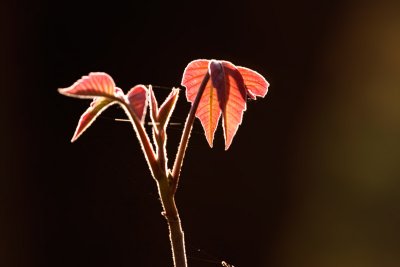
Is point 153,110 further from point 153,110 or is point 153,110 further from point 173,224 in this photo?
point 173,224

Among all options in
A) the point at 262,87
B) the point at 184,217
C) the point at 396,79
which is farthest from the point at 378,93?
the point at 262,87

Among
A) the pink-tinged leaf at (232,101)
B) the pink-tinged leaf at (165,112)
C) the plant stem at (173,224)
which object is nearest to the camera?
the plant stem at (173,224)

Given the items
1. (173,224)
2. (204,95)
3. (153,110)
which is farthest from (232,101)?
(173,224)

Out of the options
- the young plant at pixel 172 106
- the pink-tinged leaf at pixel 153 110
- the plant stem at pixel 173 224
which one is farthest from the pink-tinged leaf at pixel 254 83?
the plant stem at pixel 173 224

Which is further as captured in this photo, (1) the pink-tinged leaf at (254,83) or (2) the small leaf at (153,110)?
(1) the pink-tinged leaf at (254,83)

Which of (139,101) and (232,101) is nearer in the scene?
(139,101)

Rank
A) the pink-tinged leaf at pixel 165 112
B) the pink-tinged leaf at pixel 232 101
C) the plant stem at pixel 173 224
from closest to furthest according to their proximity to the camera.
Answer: the plant stem at pixel 173 224
the pink-tinged leaf at pixel 165 112
the pink-tinged leaf at pixel 232 101

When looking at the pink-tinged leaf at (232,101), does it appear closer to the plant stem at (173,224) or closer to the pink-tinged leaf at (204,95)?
the pink-tinged leaf at (204,95)
